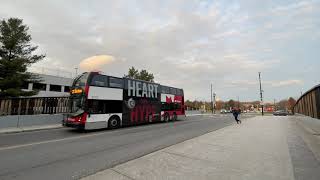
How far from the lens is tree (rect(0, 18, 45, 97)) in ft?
73.2

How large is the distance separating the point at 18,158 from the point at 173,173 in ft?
17.7

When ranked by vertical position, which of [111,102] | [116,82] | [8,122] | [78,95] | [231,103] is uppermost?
[231,103]

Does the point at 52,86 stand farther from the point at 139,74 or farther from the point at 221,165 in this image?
the point at 221,165

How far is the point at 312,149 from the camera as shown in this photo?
8336mm

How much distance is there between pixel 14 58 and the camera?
23.6 metres

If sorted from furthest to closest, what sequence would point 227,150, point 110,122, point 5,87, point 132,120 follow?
point 5,87
point 132,120
point 110,122
point 227,150

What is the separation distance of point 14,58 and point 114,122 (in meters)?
16.0

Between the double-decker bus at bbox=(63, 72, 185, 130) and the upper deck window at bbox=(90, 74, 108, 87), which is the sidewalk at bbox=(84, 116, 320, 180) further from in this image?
the upper deck window at bbox=(90, 74, 108, 87)

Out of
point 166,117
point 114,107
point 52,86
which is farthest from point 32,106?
point 52,86

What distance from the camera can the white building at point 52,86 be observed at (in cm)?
4128

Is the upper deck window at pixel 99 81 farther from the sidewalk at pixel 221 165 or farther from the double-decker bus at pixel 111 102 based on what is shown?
the sidewalk at pixel 221 165

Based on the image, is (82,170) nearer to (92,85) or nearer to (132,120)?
(92,85)

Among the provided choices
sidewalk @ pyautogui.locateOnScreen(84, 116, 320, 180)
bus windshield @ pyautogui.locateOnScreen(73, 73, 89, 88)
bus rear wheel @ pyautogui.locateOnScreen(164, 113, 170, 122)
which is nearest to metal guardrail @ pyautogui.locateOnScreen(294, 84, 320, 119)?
bus rear wheel @ pyautogui.locateOnScreen(164, 113, 170, 122)

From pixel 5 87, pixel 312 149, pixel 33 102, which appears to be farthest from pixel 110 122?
pixel 5 87
